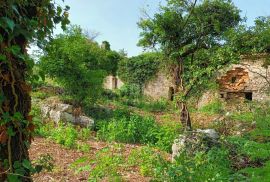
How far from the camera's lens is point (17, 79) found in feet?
7.85

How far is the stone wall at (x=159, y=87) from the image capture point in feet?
72.2

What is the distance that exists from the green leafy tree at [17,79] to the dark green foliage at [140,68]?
766 inches

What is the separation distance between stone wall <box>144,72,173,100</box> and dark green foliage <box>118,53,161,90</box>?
0.32 m

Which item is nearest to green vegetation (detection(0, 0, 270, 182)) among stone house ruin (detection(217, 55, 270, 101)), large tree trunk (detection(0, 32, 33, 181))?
large tree trunk (detection(0, 32, 33, 181))

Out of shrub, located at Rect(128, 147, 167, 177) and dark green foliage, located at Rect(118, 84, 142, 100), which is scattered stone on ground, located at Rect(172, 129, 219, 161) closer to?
shrub, located at Rect(128, 147, 167, 177)

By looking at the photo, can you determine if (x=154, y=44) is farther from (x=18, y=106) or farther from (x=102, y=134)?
(x=18, y=106)

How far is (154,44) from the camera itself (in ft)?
47.0

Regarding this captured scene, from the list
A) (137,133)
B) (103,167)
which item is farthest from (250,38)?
(103,167)

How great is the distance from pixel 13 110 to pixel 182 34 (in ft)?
36.7

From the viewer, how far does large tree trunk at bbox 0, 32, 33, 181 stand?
2.28m

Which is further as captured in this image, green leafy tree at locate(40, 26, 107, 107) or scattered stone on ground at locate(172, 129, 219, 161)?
green leafy tree at locate(40, 26, 107, 107)

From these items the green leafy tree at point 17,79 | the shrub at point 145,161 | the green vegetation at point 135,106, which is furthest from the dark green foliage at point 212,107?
the green leafy tree at point 17,79

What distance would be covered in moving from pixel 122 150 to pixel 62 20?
214 inches

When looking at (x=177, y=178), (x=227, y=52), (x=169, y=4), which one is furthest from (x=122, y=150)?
(x=169, y=4)
